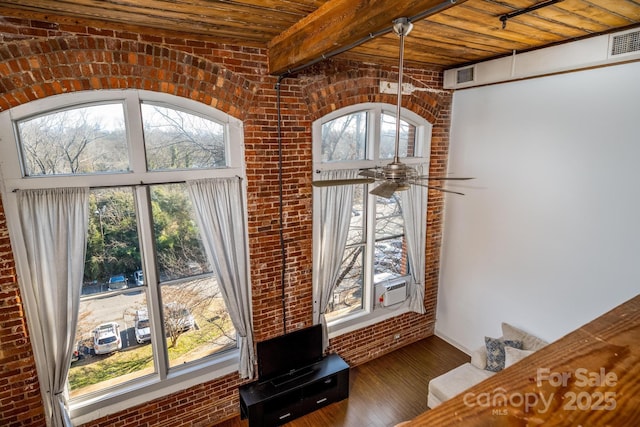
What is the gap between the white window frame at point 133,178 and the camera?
2758mm

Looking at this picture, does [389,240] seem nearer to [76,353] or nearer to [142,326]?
[142,326]

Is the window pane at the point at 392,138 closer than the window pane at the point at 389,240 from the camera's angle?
Yes

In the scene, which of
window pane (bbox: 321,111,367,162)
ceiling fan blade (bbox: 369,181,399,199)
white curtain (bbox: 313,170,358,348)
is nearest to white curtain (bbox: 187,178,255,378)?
white curtain (bbox: 313,170,358,348)

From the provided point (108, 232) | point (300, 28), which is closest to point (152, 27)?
point (300, 28)

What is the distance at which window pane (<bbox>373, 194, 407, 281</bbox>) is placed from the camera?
494 centimetres

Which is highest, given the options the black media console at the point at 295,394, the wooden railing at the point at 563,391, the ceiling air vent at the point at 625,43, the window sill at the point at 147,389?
the ceiling air vent at the point at 625,43

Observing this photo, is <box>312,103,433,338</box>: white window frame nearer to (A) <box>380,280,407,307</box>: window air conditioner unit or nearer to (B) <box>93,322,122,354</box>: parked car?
(A) <box>380,280,407,307</box>: window air conditioner unit

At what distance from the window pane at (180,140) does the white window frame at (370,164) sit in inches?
43.5

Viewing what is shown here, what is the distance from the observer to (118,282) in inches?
133

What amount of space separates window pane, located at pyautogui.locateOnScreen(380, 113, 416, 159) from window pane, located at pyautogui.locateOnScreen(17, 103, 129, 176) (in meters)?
2.99

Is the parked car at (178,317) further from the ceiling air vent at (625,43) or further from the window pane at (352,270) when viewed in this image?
A: the ceiling air vent at (625,43)

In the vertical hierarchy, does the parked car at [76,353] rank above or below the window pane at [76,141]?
below

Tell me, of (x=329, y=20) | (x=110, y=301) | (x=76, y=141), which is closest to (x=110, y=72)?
(x=76, y=141)

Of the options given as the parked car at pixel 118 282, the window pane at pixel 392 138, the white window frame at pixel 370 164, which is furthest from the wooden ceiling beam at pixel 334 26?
the parked car at pixel 118 282
